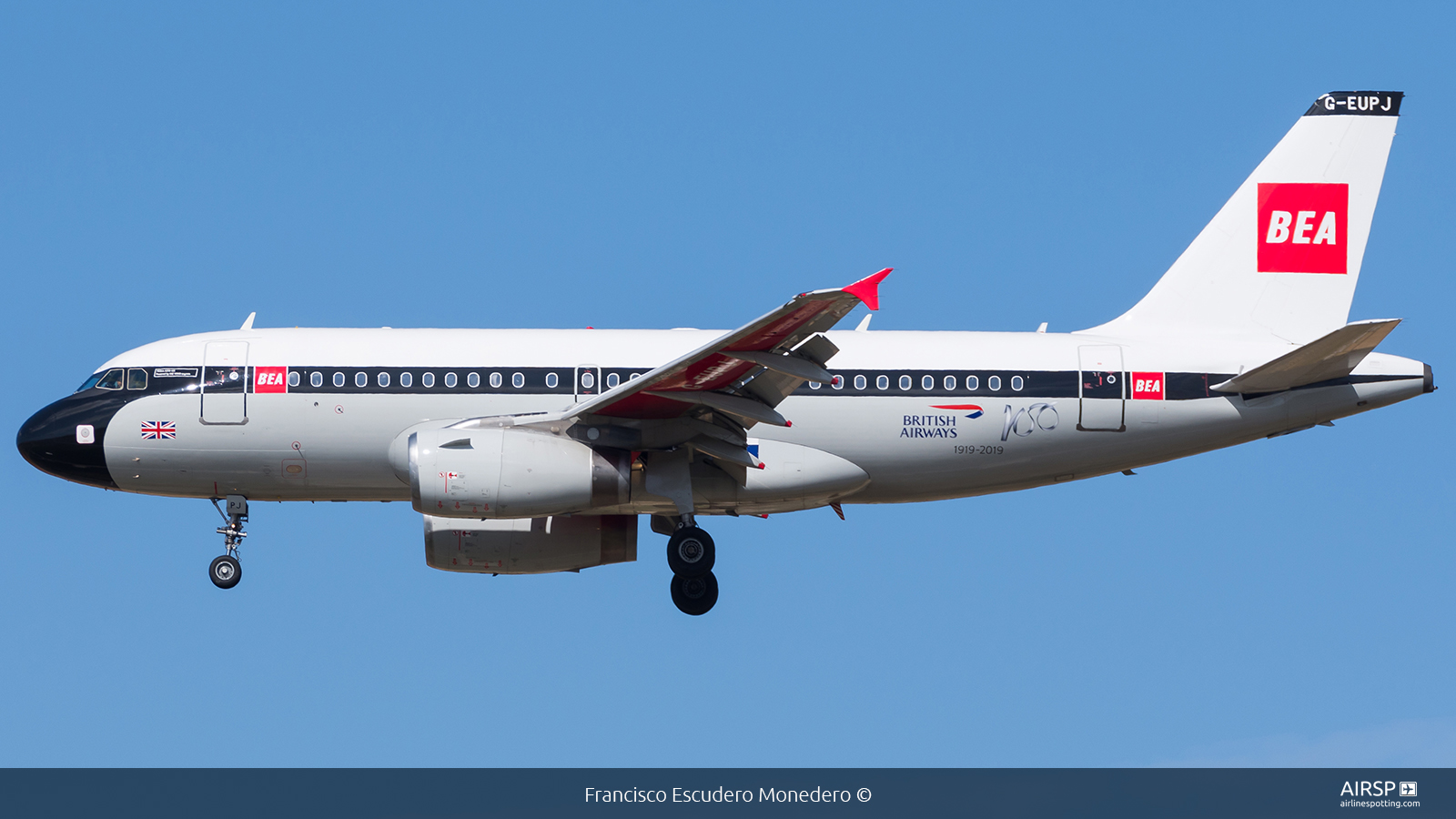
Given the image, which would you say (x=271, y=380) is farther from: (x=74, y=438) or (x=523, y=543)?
(x=523, y=543)

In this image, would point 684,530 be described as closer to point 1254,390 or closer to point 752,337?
point 752,337

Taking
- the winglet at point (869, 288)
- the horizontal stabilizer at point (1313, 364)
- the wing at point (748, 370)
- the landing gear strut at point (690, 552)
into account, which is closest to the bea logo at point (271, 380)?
the wing at point (748, 370)

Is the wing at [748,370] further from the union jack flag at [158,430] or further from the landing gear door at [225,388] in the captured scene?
the union jack flag at [158,430]

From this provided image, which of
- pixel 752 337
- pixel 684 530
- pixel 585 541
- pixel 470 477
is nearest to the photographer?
pixel 752 337

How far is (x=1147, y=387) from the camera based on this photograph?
2697cm

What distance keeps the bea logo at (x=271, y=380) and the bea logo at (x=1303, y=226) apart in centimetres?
1644

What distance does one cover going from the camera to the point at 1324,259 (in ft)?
95.7

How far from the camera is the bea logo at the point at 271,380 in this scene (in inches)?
1035

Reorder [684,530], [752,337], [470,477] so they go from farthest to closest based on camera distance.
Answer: [684,530]
[470,477]
[752,337]

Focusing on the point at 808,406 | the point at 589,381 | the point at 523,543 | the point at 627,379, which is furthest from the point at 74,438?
the point at 808,406

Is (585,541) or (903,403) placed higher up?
(903,403)

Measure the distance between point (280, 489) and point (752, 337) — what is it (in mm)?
8813
